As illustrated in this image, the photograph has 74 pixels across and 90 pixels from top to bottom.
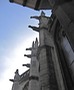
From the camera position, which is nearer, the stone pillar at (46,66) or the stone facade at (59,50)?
the stone facade at (59,50)

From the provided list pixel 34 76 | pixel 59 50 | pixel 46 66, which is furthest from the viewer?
pixel 34 76

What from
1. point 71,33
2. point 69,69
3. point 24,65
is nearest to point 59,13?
point 71,33

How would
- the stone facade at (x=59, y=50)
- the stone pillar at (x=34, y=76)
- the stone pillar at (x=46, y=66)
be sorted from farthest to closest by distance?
the stone pillar at (x=34, y=76) < the stone pillar at (x=46, y=66) < the stone facade at (x=59, y=50)

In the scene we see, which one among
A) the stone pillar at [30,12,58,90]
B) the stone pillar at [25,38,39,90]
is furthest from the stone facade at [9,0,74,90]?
the stone pillar at [25,38,39,90]

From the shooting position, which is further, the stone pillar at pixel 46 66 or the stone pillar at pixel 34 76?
Answer: the stone pillar at pixel 34 76

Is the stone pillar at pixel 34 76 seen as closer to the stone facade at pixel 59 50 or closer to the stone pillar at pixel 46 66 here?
the stone pillar at pixel 46 66

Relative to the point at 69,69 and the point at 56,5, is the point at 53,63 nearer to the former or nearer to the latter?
the point at 69,69

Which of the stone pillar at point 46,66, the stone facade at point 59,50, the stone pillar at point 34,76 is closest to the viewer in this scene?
the stone facade at point 59,50

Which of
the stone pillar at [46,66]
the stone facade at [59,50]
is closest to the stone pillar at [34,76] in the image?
the stone pillar at [46,66]

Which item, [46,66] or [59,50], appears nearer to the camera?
[59,50]

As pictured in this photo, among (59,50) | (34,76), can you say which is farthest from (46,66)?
(34,76)

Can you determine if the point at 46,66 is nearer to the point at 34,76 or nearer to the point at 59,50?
the point at 59,50

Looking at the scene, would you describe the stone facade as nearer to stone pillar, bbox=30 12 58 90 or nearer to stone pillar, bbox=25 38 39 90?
stone pillar, bbox=30 12 58 90

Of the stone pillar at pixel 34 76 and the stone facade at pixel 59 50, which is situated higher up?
the stone pillar at pixel 34 76
